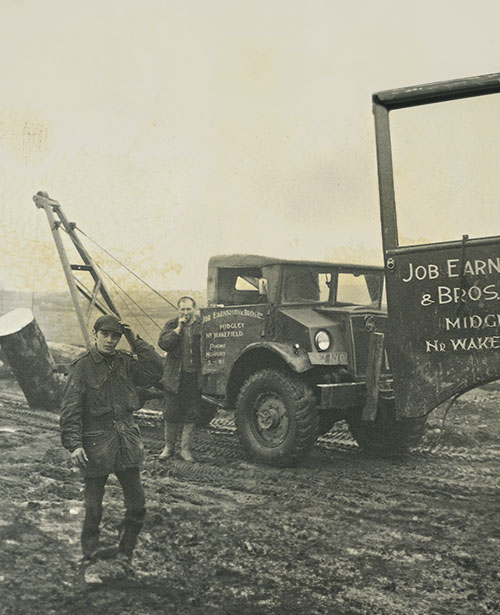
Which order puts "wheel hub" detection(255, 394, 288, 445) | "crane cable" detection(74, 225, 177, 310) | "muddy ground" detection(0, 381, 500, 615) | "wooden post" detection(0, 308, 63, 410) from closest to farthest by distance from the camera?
"muddy ground" detection(0, 381, 500, 615)
"wheel hub" detection(255, 394, 288, 445)
"crane cable" detection(74, 225, 177, 310)
"wooden post" detection(0, 308, 63, 410)

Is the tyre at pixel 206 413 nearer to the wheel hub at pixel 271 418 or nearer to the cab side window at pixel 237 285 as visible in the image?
the wheel hub at pixel 271 418

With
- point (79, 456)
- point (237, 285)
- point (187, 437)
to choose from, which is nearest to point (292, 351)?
point (237, 285)

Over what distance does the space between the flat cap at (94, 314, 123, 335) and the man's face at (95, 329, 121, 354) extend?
0.05ft

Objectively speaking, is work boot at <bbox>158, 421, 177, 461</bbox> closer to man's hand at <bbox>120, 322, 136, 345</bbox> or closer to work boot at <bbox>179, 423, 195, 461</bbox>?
work boot at <bbox>179, 423, 195, 461</bbox>

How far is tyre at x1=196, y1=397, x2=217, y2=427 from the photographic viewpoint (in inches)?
139

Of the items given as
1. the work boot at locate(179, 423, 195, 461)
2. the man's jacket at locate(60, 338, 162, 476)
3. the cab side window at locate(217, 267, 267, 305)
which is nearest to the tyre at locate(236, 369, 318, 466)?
the work boot at locate(179, 423, 195, 461)

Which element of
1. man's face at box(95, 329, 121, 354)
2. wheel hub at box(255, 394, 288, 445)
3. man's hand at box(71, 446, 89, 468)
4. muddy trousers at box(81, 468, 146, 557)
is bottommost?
muddy trousers at box(81, 468, 146, 557)

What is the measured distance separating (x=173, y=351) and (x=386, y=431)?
113cm

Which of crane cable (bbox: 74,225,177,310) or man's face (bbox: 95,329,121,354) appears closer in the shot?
man's face (bbox: 95,329,121,354)

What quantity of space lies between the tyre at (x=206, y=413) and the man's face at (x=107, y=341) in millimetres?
543

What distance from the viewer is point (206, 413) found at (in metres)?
3.54

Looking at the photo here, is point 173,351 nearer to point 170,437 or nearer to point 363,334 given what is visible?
point 170,437

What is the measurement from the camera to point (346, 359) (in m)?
3.48

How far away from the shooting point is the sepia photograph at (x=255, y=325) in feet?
10.4
